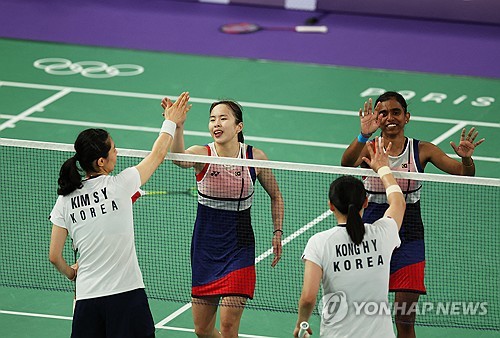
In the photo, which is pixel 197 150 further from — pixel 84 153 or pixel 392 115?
pixel 392 115

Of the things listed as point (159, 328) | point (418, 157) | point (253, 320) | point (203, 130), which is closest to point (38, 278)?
point (159, 328)

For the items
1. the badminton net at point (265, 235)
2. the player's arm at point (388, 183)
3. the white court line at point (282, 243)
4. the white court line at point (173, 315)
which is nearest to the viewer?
the player's arm at point (388, 183)

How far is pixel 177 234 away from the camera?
1248 cm

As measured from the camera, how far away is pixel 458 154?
911 centimetres

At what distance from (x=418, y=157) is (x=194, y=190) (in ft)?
15.4

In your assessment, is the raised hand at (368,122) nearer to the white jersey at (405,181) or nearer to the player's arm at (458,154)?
the white jersey at (405,181)

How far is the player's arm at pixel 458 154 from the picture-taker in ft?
29.7

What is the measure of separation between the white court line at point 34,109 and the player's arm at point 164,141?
25.8 feet

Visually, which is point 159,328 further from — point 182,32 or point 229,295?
point 182,32

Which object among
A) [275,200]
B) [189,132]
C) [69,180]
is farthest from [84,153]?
[189,132]

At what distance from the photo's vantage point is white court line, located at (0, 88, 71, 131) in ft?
53.4

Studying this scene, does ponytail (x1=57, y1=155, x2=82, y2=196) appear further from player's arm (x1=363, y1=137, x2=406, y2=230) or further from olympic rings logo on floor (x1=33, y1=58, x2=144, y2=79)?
olympic rings logo on floor (x1=33, y1=58, x2=144, y2=79)

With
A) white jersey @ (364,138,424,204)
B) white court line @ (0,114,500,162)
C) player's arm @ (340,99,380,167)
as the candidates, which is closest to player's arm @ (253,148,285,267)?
player's arm @ (340,99,380,167)

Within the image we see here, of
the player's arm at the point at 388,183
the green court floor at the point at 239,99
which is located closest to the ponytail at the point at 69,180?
the player's arm at the point at 388,183
